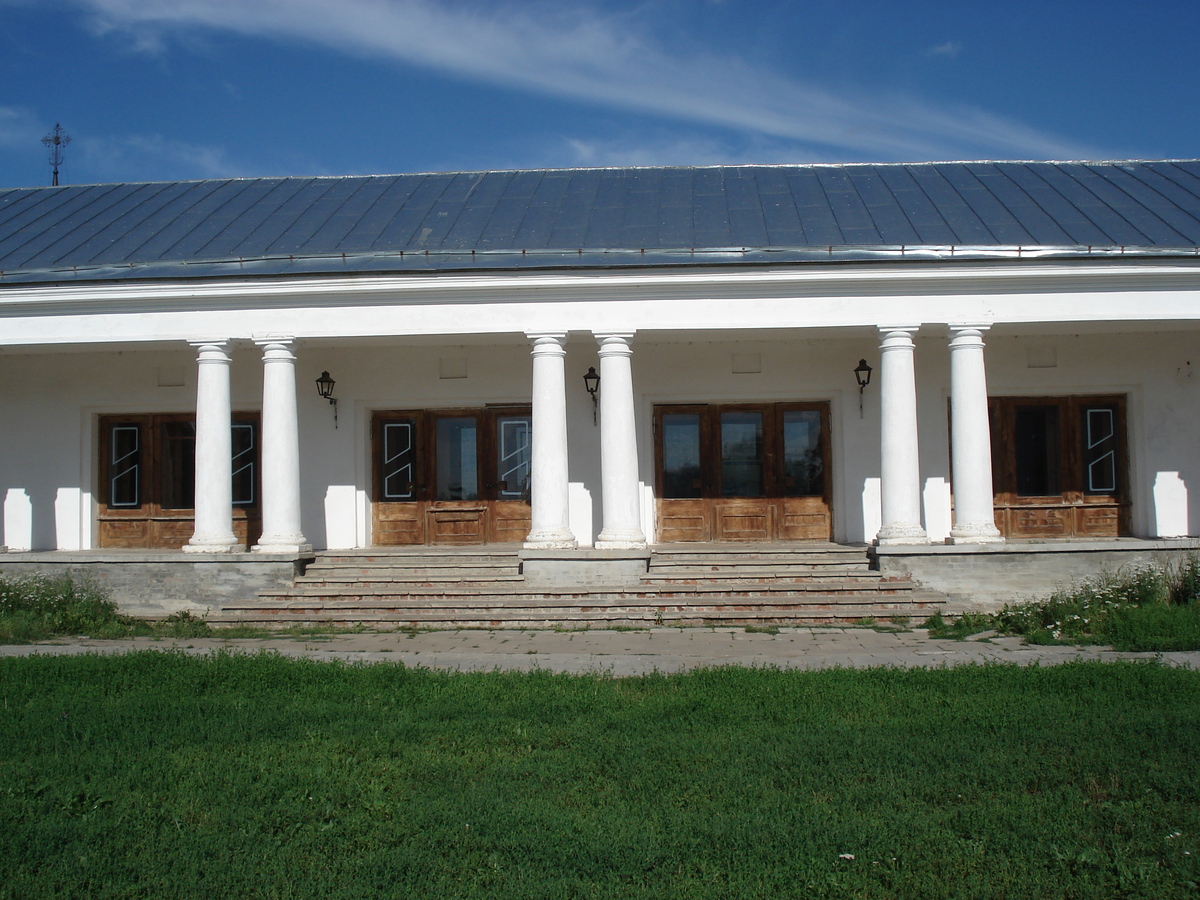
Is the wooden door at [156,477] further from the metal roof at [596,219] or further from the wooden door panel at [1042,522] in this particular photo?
the wooden door panel at [1042,522]

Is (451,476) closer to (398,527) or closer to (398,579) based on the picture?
(398,527)

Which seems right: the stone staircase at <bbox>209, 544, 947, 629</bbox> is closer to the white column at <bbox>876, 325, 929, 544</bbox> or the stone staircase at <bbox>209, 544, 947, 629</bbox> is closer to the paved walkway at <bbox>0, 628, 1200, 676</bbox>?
the paved walkway at <bbox>0, 628, 1200, 676</bbox>

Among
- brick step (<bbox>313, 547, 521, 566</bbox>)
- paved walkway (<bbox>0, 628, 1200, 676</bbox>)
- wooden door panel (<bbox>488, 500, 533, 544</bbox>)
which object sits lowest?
paved walkway (<bbox>0, 628, 1200, 676</bbox>)

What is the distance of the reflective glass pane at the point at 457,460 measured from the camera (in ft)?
50.1

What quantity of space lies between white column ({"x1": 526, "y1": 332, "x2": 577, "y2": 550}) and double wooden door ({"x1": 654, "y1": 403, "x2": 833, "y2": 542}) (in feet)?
Result: 8.72

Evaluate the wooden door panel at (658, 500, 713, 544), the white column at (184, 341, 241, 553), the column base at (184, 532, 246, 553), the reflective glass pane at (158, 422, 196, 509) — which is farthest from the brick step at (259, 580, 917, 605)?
the reflective glass pane at (158, 422, 196, 509)

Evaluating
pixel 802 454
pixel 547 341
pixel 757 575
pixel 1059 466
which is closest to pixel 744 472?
pixel 802 454

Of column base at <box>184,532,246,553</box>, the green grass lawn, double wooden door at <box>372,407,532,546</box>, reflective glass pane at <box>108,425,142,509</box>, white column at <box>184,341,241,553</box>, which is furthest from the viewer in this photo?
reflective glass pane at <box>108,425,142,509</box>

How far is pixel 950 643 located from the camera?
32.6 ft

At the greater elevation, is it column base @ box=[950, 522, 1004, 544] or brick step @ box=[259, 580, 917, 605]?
column base @ box=[950, 522, 1004, 544]

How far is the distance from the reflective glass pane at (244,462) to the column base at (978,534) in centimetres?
1053

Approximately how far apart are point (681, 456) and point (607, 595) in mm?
3730

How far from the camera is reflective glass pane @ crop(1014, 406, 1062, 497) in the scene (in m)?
14.9

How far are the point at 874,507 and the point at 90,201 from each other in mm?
14477
